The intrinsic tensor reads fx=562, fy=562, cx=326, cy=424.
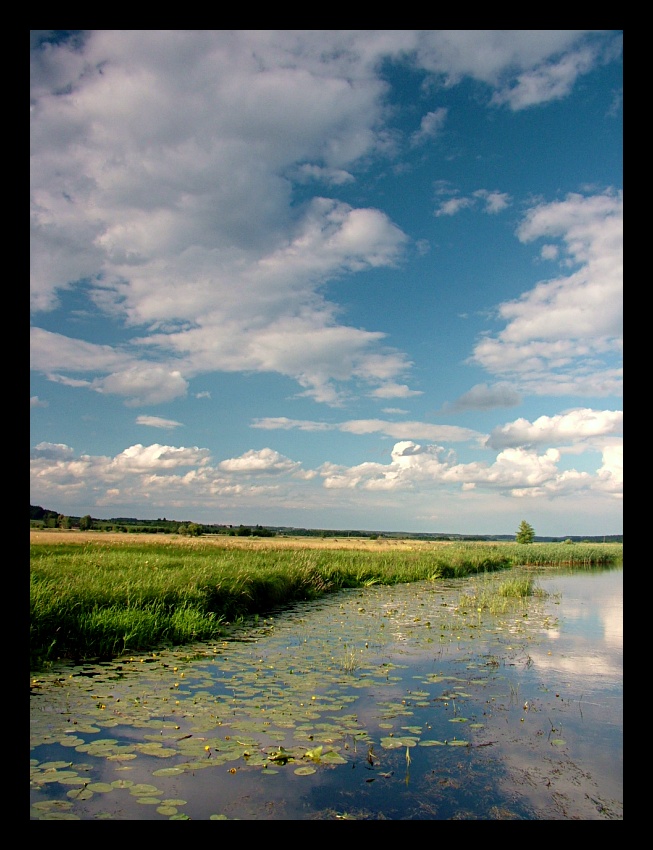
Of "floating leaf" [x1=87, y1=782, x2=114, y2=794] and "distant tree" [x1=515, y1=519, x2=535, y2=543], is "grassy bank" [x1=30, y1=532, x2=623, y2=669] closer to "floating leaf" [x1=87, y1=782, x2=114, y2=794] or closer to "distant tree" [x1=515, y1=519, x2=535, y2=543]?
"floating leaf" [x1=87, y1=782, x2=114, y2=794]

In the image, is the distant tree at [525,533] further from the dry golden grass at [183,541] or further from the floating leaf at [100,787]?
the floating leaf at [100,787]

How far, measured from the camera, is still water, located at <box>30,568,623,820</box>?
191 inches

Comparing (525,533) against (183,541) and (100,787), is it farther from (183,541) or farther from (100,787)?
(100,787)

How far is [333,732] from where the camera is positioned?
6367 millimetres

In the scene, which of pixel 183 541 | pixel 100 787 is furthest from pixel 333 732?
pixel 183 541

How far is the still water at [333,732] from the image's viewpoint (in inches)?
191

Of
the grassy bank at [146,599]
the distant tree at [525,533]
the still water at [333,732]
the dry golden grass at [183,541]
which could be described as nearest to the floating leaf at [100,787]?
the still water at [333,732]

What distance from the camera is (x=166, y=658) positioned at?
31.4ft

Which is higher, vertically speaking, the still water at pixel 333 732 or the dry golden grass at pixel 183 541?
the still water at pixel 333 732
